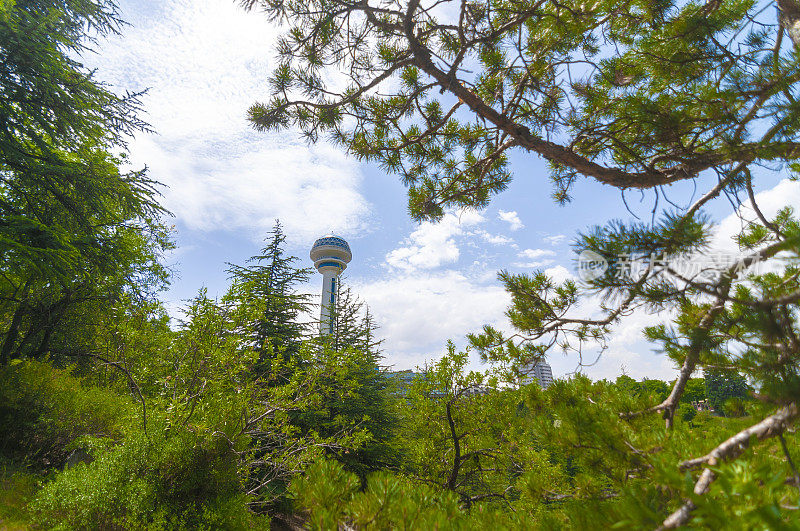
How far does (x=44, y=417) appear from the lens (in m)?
6.31

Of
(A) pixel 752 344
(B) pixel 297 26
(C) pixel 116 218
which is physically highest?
(C) pixel 116 218

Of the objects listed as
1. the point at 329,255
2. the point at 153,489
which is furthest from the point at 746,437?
the point at 329,255

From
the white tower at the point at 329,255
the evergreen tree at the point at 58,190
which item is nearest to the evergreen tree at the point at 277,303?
the evergreen tree at the point at 58,190

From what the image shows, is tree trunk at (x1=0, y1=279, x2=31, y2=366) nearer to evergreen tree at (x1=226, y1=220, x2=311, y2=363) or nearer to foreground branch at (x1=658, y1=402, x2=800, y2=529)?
evergreen tree at (x1=226, y1=220, x2=311, y2=363)

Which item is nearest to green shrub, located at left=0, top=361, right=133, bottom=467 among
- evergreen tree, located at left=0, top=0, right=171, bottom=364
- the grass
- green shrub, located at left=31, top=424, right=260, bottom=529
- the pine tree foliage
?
the grass

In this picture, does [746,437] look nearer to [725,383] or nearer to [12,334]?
[725,383]

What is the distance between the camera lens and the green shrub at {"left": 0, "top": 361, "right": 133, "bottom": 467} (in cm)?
643

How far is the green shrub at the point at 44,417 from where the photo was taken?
253 inches

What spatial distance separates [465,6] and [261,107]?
2.08 metres

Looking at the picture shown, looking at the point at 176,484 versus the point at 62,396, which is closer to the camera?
the point at 176,484

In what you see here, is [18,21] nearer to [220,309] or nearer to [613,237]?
[220,309]

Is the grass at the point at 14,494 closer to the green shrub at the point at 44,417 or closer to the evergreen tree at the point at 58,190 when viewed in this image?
the green shrub at the point at 44,417

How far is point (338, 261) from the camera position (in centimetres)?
3619

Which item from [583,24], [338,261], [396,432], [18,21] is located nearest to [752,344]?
[583,24]
